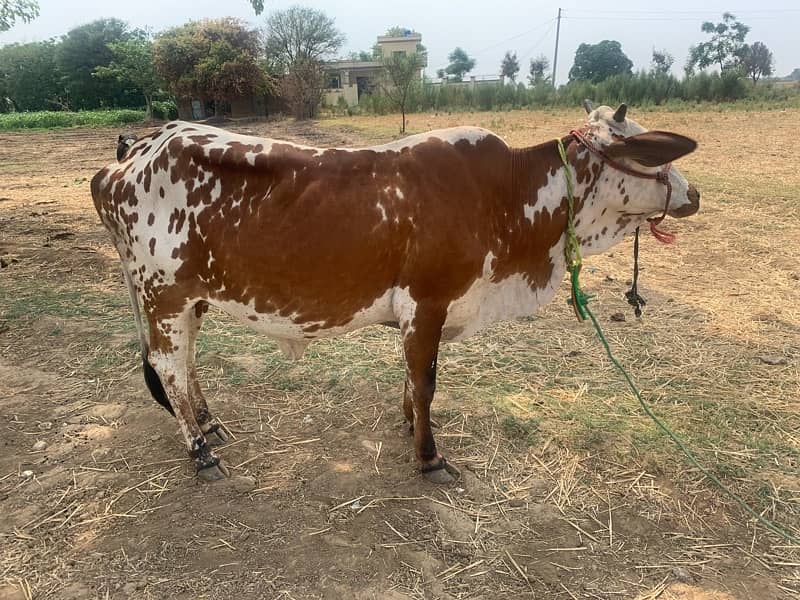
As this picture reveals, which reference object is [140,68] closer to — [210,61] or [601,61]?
[210,61]

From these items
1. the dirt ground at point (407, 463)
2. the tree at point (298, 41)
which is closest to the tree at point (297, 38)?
the tree at point (298, 41)

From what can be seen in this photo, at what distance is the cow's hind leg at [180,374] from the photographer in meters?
3.22

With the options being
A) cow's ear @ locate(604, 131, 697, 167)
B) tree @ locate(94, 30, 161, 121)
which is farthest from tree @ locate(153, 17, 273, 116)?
cow's ear @ locate(604, 131, 697, 167)

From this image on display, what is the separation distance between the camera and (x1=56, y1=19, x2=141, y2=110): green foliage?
43.3 metres

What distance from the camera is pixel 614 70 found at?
84375mm

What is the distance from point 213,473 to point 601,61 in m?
97.8

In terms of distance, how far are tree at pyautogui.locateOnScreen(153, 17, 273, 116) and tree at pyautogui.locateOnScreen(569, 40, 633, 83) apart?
209 ft

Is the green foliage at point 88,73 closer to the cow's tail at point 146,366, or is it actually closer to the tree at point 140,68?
the tree at point 140,68

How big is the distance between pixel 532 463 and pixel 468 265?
1.33 meters

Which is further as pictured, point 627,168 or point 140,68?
point 140,68

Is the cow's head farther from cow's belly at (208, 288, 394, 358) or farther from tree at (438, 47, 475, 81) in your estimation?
tree at (438, 47, 475, 81)

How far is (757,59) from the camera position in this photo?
6944cm

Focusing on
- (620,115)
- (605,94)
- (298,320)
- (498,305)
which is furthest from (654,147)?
(605,94)

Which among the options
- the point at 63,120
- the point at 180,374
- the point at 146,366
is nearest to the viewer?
Answer: the point at 180,374
